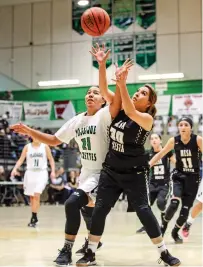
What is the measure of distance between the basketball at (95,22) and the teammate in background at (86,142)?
702 mm

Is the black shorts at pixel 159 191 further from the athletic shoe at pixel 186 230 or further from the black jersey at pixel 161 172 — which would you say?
the athletic shoe at pixel 186 230

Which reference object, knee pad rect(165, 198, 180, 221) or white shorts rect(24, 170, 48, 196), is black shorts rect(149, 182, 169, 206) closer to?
knee pad rect(165, 198, 180, 221)

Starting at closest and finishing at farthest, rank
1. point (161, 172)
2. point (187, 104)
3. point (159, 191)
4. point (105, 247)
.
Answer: point (105, 247), point (159, 191), point (161, 172), point (187, 104)

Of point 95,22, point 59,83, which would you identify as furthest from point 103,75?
point 59,83

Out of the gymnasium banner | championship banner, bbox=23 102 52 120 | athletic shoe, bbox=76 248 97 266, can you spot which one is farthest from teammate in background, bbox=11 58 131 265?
the gymnasium banner

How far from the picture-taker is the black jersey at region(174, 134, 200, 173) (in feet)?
21.9

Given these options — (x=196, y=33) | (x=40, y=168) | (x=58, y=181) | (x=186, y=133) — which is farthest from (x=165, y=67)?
(x=186, y=133)

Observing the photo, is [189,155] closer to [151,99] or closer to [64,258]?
[151,99]

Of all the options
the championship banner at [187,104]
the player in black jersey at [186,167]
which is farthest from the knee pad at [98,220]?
the championship banner at [187,104]

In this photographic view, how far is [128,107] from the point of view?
4.16 metres

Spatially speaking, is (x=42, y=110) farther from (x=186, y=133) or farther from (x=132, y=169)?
(x=132, y=169)

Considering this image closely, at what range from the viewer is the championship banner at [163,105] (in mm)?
20391

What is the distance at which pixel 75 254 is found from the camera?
529 cm

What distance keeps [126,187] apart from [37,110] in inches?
691
